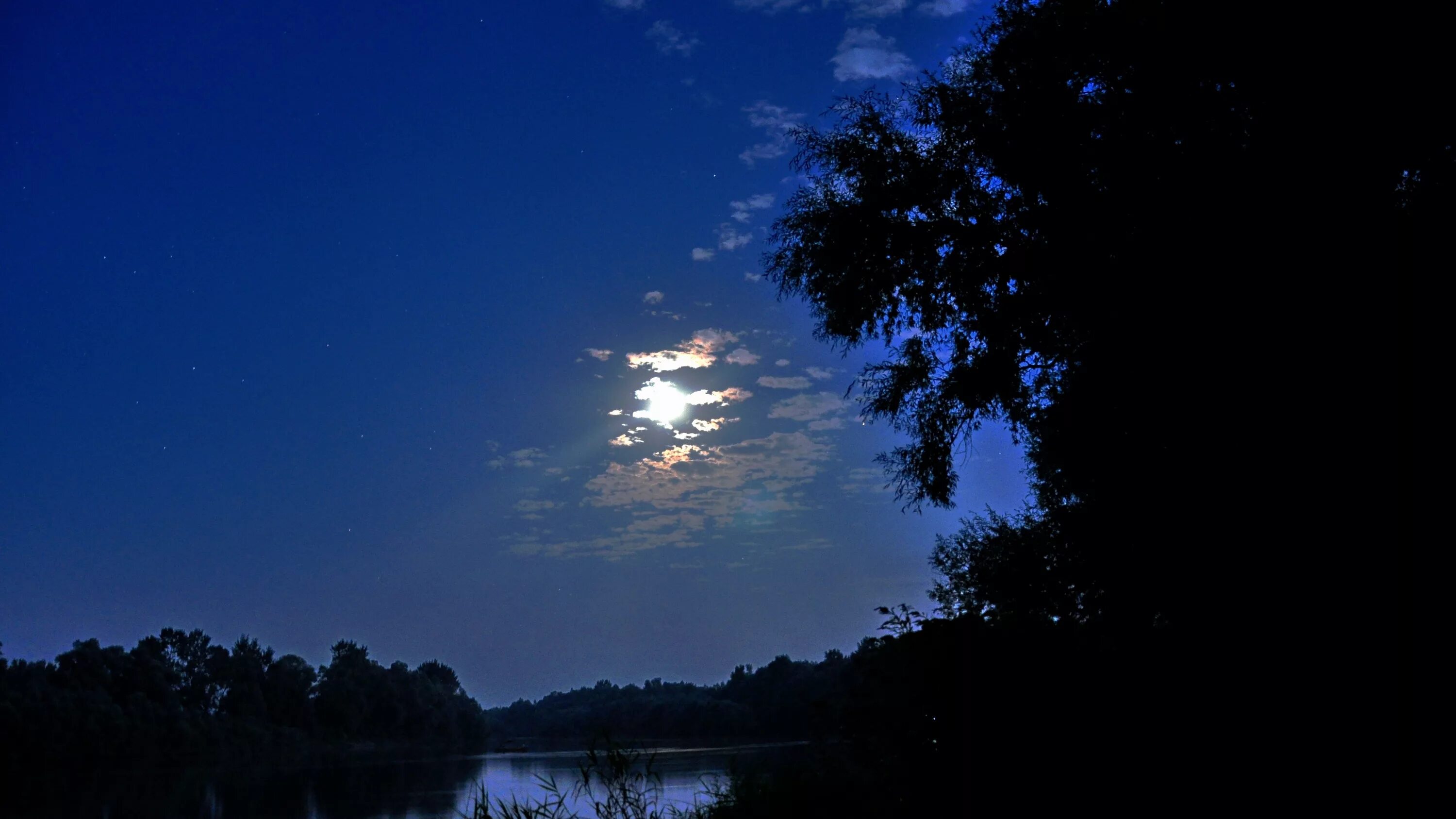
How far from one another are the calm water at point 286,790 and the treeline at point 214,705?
298 cm

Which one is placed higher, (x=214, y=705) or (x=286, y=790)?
(x=214, y=705)

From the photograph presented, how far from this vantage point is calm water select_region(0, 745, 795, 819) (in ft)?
148

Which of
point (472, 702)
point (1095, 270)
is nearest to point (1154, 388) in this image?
point (1095, 270)

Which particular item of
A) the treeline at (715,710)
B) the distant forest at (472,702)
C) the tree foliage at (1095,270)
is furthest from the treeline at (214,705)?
the tree foliage at (1095,270)

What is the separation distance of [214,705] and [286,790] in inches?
1156

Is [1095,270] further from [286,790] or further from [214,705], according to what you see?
[214,705]

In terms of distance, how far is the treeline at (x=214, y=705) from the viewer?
206 feet

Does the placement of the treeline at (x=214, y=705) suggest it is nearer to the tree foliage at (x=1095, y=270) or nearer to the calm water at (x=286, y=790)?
the calm water at (x=286, y=790)

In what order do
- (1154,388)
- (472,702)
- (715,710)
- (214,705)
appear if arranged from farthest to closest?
(472,702)
(214,705)
(715,710)
(1154,388)

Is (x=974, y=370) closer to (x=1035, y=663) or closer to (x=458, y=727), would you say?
(x=1035, y=663)

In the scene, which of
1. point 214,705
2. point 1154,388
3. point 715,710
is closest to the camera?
point 1154,388

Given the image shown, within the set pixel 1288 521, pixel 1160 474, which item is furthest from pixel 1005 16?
pixel 1288 521

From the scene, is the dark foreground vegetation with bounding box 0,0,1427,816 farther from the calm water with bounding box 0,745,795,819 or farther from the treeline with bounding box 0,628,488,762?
the treeline with bounding box 0,628,488,762

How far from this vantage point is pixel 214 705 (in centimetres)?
8550
